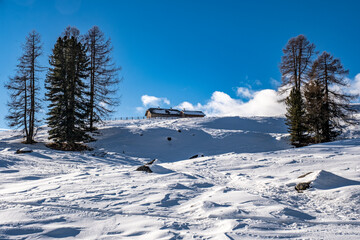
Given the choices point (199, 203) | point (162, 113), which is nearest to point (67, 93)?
point (199, 203)

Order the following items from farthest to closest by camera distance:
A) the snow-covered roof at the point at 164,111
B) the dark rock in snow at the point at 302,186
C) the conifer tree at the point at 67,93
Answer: the snow-covered roof at the point at 164,111, the conifer tree at the point at 67,93, the dark rock in snow at the point at 302,186

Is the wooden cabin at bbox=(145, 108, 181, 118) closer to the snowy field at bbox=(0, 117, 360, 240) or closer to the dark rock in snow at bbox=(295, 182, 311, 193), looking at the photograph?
the snowy field at bbox=(0, 117, 360, 240)

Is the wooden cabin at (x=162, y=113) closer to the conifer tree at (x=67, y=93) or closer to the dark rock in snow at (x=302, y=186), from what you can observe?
the conifer tree at (x=67, y=93)

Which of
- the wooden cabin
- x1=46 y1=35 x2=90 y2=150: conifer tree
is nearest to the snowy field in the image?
x1=46 y1=35 x2=90 y2=150: conifer tree

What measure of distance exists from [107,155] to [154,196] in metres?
11.3

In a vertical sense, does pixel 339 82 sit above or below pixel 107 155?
above

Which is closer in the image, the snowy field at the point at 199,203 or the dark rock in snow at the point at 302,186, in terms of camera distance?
the snowy field at the point at 199,203

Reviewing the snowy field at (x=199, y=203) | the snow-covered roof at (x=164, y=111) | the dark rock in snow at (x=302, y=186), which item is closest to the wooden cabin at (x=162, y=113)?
the snow-covered roof at (x=164, y=111)

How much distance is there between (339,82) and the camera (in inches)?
826

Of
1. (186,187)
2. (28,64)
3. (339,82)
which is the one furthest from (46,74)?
(339,82)

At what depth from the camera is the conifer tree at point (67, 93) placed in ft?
59.8

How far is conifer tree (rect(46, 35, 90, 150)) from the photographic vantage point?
1822cm

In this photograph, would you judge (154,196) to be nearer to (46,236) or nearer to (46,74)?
(46,236)

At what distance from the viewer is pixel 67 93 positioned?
19.1 metres
